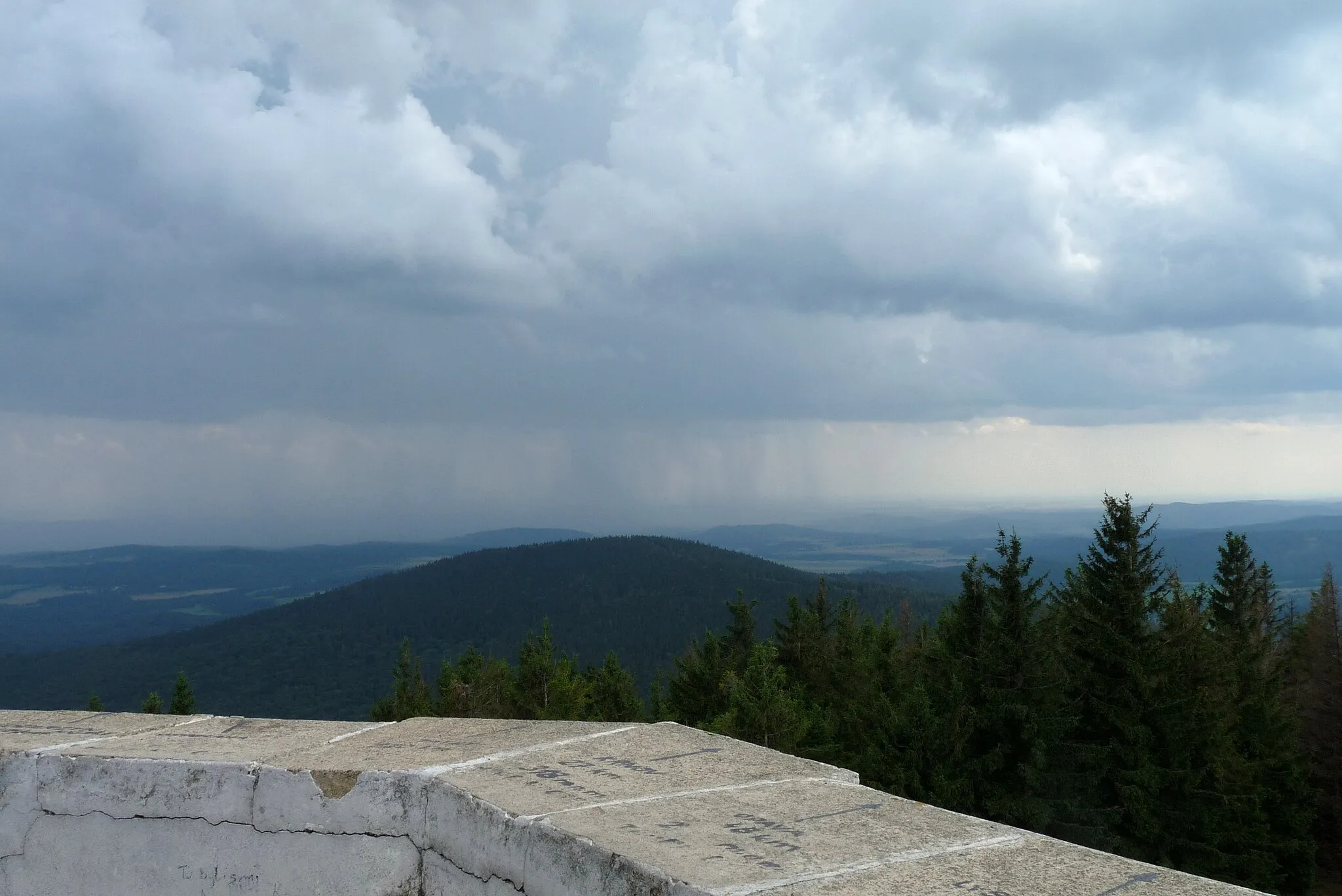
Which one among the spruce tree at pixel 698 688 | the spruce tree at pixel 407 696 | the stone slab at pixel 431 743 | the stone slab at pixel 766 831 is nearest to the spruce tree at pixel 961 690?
the spruce tree at pixel 698 688

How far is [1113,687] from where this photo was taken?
77.3ft

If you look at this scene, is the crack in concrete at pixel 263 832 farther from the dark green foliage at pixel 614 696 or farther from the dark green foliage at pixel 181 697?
the dark green foliage at pixel 181 697

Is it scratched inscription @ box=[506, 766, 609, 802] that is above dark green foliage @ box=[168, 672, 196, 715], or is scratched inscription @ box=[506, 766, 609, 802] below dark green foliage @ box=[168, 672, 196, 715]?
above

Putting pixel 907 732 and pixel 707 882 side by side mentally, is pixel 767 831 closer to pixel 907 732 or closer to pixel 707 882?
pixel 707 882

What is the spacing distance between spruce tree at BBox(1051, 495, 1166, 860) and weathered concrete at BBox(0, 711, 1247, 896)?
21809 mm

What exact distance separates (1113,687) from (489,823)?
24875mm

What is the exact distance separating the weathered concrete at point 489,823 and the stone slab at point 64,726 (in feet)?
0.12

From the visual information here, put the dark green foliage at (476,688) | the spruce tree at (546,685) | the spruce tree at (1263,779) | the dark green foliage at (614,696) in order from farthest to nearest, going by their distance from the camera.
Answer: the dark green foliage at (614,696) < the spruce tree at (546,685) < the dark green foliage at (476,688) < the spruce tree at (1263,779)

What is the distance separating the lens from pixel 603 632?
185 meters

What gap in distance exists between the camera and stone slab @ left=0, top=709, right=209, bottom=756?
11.8ft

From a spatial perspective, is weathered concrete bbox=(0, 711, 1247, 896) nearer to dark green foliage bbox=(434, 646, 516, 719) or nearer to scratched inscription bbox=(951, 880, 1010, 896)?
scratched inscription bbox=(951, 880, 1010, 896)

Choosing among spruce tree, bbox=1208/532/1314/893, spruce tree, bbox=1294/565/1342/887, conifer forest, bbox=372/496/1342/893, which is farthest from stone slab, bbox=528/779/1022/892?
spruce tree, bbox=1294/565/1342/887

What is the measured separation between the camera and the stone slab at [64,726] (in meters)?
3.59

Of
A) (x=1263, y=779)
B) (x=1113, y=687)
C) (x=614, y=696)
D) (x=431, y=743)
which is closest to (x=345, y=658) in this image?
(x=614, y=696)
